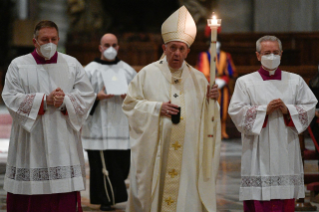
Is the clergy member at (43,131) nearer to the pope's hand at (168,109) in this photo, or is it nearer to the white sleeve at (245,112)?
the pope's hand at (168,109)

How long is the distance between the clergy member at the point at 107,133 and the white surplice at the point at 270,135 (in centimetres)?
183

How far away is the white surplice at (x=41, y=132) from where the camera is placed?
4.71 m

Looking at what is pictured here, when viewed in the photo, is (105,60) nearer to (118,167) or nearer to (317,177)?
(118,167)

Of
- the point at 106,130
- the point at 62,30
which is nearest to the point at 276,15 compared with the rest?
the point at 62,30

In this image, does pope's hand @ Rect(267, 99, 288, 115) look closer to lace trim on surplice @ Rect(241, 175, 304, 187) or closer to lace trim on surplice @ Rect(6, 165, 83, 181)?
lace trim on surplice @ Rect(241, 175, 304, 187)

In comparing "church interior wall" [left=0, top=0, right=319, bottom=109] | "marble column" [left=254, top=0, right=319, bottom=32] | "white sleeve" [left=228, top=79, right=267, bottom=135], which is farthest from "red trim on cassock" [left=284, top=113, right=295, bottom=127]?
"marble column" [left=254, top=0, right=319, bottom=32]

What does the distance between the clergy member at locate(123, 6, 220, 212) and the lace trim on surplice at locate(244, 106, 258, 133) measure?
0.43m

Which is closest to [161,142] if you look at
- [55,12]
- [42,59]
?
[42,59]

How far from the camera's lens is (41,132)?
189 inches

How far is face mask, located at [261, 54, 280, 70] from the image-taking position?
4949mm

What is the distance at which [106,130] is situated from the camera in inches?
254

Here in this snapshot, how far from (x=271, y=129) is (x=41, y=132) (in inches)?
82.4

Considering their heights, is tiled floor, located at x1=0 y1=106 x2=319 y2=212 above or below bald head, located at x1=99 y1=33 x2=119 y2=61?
below

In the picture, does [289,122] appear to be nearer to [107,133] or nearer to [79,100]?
[79,100]
